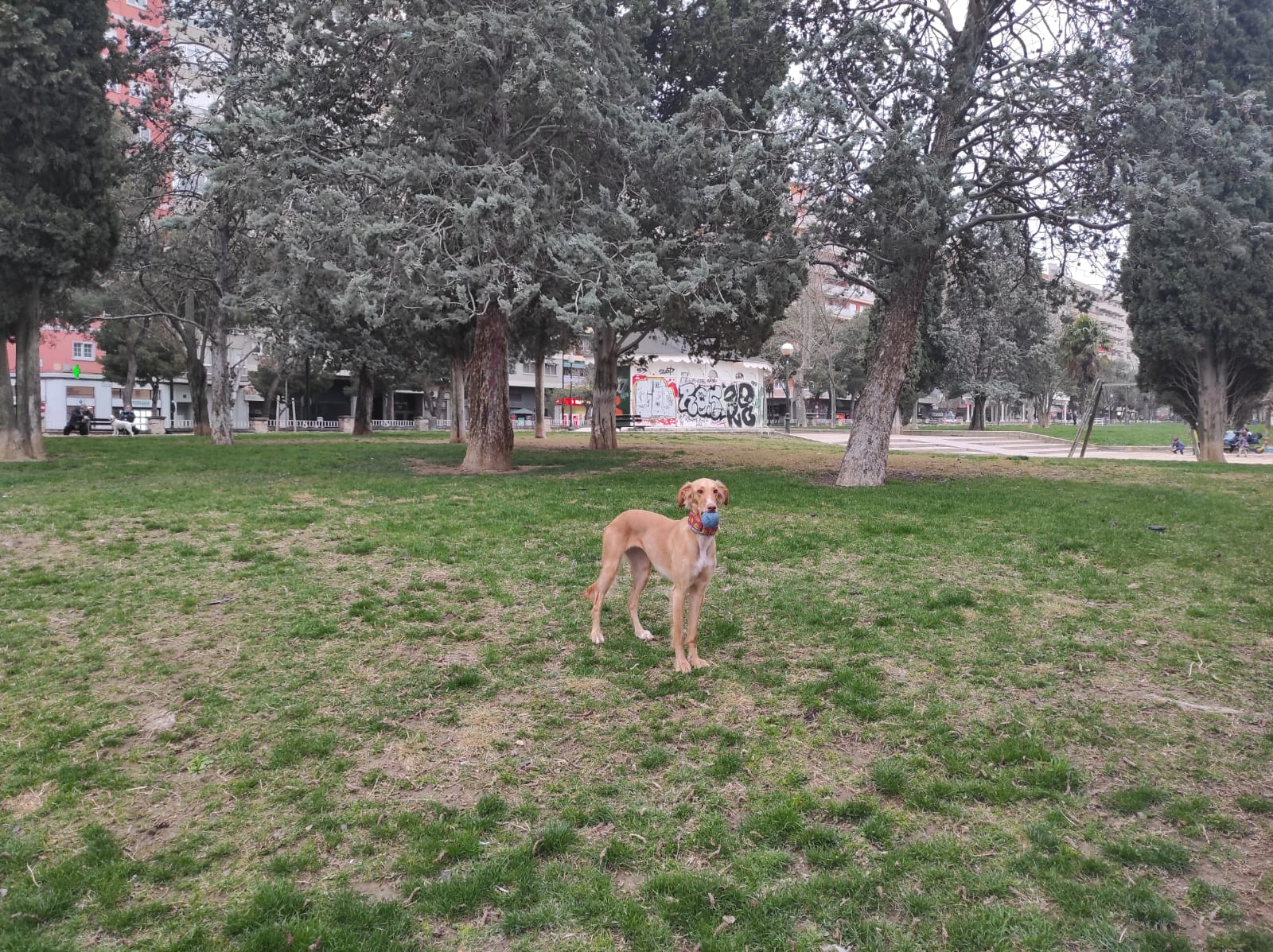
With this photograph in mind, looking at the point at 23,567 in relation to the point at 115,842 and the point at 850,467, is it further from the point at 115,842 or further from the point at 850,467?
the point at 850,467

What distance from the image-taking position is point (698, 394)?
152 feet

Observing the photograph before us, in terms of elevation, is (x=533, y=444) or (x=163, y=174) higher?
(x=163, y=174)

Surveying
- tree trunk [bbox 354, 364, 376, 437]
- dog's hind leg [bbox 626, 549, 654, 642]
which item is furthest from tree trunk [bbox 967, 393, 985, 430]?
dog's hind leg [bbox 626, 549, 654, 642]

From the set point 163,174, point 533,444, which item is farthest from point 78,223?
point 533,444

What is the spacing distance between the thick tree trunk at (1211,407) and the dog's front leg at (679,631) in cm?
2333

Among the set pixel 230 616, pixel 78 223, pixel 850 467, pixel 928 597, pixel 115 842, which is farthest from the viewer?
pixel 78 223

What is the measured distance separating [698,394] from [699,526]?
4212 centimetres

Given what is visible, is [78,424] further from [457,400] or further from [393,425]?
[393,425]

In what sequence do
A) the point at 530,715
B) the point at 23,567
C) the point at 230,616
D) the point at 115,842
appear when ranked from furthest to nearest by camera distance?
1. the point at 23,567
2. the point at 230,616
3. the point at 530,715
4. the point at 115,842

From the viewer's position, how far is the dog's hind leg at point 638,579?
5562 mm

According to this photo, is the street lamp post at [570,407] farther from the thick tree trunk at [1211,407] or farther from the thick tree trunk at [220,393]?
the thick tree trunk at [1211,407]

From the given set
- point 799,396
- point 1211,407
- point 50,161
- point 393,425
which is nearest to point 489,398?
point 50,161

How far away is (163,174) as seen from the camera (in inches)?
750

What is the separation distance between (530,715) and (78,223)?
17539mm
